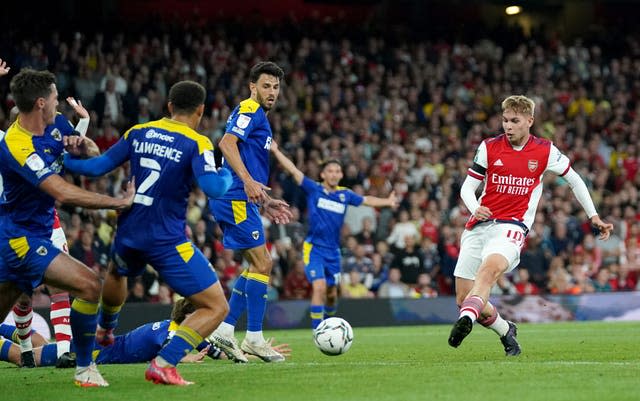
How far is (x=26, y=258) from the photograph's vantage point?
8.09 m

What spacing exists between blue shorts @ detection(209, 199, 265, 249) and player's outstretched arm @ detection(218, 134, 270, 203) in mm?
443

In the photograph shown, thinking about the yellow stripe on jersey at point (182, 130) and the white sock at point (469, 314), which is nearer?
→ the yellow stripe on jersey at point (182, 130)

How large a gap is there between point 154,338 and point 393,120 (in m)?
15.0

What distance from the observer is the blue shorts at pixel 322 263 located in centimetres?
1557

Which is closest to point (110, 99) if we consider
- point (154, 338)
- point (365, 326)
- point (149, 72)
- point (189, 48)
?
point (149, 72)

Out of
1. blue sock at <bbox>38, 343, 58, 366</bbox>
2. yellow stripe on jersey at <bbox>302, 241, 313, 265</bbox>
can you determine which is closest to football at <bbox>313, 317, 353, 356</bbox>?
blue sock at <bbox>38, 343, 58, 366</bbox>

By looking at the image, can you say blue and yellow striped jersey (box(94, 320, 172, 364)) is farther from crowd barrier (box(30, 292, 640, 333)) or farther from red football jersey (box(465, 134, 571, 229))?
crowd barrier (box(30, 292, 640, 333))

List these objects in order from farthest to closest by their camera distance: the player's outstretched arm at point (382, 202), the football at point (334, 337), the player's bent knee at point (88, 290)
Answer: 1. the player's outstretched arm at point (382, 202)
2. the football at point (334, 337)
3. the player's bent knee at point (88, 290)

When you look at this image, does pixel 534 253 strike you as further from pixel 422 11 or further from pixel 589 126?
pixel 422 11

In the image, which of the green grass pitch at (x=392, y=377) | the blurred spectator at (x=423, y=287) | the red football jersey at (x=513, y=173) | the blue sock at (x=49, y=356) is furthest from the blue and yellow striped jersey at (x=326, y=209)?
the blue sock at (x=49, y=356)

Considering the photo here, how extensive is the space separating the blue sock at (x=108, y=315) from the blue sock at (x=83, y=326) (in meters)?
0.53

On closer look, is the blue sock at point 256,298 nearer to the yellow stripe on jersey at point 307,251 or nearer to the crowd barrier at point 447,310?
the yellow stripe on jersey at point 307,251

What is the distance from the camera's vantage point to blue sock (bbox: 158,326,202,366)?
25.7 ft

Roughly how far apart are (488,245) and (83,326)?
390cm
